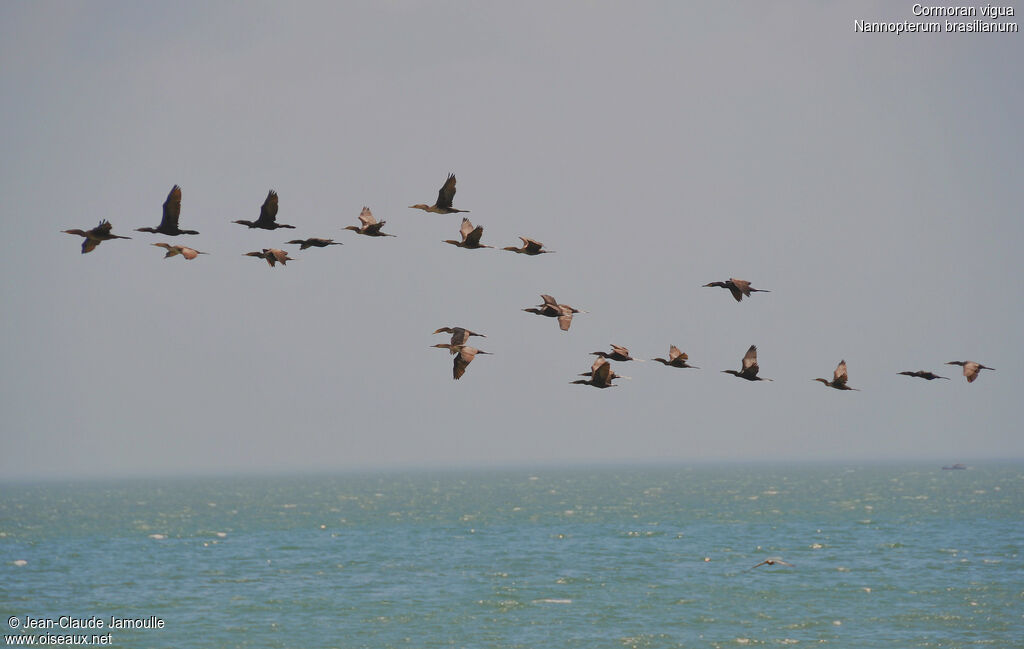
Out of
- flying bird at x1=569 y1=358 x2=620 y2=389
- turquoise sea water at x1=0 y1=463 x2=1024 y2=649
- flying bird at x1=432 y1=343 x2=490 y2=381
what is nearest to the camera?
flying bird at x1=432 y1=343 x2=490 y2=381

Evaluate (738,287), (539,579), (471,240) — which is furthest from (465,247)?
(539,579)

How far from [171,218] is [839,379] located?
17.5 metres

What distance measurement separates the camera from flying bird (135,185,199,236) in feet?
81.1

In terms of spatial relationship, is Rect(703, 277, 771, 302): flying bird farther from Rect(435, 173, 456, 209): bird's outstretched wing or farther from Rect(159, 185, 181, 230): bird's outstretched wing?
Rect(159, 185, 181, 230): bird's outstretched wing

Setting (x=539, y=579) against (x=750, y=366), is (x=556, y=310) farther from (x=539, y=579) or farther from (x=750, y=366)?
(x=539, y=579)

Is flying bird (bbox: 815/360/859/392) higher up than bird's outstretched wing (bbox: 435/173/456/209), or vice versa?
bird's outstretched wing (bbox: 435/173/456/209)

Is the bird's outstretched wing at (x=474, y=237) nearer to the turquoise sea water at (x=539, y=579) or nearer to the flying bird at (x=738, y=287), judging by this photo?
the flying bird at (x=738, y=287)

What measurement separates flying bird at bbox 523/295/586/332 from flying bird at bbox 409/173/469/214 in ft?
11.1

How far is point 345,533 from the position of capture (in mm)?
115812

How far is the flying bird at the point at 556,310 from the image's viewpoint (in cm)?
2620

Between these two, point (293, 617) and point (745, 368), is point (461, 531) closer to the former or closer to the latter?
point (293, 617)

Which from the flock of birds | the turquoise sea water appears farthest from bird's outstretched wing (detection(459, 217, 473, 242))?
the turquoise sea water

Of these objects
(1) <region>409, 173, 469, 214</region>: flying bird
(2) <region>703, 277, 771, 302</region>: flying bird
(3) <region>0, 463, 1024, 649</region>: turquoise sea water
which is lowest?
(3) <region>0, 463, 1024, 649</region>: turquoise sea water

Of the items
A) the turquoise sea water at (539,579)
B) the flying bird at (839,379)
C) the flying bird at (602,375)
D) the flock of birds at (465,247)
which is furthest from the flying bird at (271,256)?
the turquoise sea water at (539,579)
